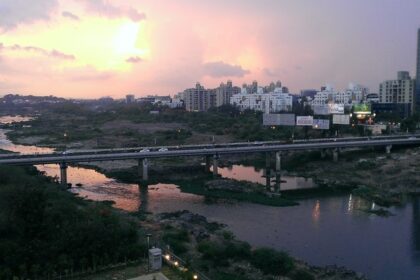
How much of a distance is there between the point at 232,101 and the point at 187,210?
103 meters

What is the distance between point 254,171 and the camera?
53750 millimetres

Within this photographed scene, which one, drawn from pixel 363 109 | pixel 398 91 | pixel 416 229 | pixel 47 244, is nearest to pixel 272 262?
pixel 47 244

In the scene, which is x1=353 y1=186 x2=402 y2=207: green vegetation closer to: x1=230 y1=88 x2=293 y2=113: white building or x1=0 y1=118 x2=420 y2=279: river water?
x1=0 y1=118 x2=420 y2=279: river water

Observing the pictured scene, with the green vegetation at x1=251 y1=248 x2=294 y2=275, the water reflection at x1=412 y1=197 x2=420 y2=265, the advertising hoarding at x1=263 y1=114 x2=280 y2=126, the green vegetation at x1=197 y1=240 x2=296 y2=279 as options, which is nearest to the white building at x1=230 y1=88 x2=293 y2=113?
the advertising hoarding at x1=263 y1=114 x2=280 y2=126

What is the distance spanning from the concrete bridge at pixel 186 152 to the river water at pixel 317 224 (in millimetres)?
2966

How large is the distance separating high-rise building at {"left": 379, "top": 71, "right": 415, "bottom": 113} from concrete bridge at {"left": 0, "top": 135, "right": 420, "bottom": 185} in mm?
37672

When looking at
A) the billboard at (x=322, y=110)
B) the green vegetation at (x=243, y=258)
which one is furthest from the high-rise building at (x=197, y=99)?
the green vegetation at (x=243, y=258)

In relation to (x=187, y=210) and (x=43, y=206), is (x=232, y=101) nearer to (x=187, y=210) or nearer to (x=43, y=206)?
(x=187, y=210)

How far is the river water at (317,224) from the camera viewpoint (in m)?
24.2

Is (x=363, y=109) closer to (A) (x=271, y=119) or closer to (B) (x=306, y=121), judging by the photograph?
(B) (x=306, y=121)

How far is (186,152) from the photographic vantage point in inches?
1793

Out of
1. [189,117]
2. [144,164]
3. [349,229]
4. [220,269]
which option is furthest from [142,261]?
[189,117]

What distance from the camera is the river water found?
2420 centimetres

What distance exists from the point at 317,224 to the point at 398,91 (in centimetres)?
7806
